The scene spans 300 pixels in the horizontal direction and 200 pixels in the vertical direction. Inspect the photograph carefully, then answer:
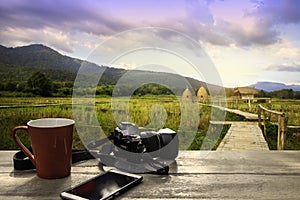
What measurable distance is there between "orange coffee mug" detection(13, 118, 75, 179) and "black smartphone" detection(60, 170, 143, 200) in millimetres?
71

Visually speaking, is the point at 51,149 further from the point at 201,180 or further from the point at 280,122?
the point at 280,122

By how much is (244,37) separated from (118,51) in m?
0.98

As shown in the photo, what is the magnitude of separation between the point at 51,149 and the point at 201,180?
0.29 metres

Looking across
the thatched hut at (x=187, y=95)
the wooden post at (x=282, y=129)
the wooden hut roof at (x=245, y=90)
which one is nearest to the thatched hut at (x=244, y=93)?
the wooden hut roof at (x=245, y=90)

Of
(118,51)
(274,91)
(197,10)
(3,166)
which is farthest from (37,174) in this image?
(274,91)

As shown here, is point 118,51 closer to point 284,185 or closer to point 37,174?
point 37,174

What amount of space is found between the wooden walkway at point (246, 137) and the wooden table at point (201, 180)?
36.9 inches

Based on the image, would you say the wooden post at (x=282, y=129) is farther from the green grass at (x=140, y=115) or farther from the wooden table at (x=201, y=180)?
the wooden table at (x=201, y=180)

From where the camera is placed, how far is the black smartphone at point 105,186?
1.49ft

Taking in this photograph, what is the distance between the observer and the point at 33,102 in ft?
4.85

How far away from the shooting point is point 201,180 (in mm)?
540

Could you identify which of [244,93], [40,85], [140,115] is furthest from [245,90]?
[40,85]

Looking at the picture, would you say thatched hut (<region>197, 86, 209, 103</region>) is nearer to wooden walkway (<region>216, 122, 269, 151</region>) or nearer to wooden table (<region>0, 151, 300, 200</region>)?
wooden table (<region>0, 151, 300, 200</region>)

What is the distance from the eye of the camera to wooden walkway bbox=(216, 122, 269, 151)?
1.62m
